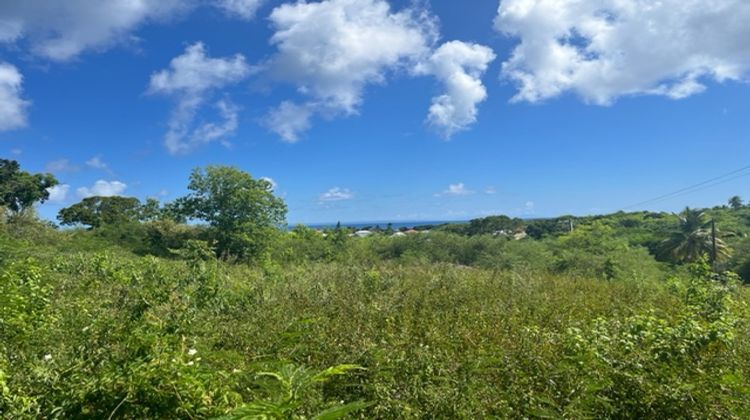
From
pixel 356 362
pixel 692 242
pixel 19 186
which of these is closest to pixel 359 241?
pixel 356 362

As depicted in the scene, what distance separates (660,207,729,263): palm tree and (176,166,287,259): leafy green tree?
83.2 ft

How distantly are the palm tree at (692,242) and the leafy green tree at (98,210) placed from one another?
42.1 metres

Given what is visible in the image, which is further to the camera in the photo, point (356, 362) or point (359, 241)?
point (359, 241)

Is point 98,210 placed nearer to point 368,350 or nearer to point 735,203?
point 368,350

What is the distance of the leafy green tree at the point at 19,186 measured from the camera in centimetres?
3334

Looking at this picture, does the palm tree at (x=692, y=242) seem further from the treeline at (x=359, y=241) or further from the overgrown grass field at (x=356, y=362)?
the overgrown grass field at (x=356, y=362)

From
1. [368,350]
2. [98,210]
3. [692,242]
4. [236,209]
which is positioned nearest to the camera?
[368,350]

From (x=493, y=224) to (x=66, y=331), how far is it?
36.2 m

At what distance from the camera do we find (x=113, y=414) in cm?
150

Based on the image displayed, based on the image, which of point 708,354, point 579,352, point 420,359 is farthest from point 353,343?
point 708,354

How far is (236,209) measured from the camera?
909 inches

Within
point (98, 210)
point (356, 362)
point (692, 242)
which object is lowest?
point (692, 242)

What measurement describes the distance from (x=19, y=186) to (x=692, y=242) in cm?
4951

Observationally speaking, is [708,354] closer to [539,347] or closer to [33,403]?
[539,347]
